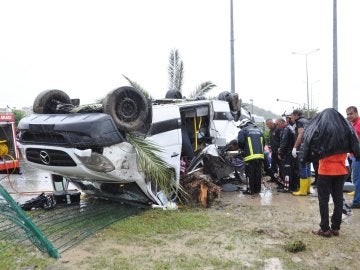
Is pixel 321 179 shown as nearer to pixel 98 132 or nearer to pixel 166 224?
pixel 166 224

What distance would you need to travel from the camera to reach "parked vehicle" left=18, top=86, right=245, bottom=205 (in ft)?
17.8

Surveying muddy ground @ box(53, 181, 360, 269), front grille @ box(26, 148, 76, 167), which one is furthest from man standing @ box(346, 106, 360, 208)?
front grille @ box(26, 148, 76, 167)

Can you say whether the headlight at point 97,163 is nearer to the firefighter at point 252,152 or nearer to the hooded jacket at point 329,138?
the hooded jacket at point 329,138

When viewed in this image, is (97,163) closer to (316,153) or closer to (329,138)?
(316,153)

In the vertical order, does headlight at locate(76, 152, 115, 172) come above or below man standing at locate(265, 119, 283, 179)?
above

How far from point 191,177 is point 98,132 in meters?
2.07

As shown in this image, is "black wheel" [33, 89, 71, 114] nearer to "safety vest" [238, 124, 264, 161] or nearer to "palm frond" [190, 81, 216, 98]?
"safety vest" [238, 124, 264, 161]

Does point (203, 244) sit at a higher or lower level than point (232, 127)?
lower

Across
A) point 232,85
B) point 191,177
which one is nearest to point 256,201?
point 191,177

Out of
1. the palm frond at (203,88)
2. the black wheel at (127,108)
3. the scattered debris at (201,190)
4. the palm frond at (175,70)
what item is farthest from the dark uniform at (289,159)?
the palm frond at (175,70)

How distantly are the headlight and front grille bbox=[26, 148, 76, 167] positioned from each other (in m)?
0.20

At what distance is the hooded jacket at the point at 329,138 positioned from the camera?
4.95 metres

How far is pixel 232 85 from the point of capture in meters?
13.2

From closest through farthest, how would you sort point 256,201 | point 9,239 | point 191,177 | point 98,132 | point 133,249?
point 133,249, point 9,239, point 98,132, point 191,177, point 256,201
